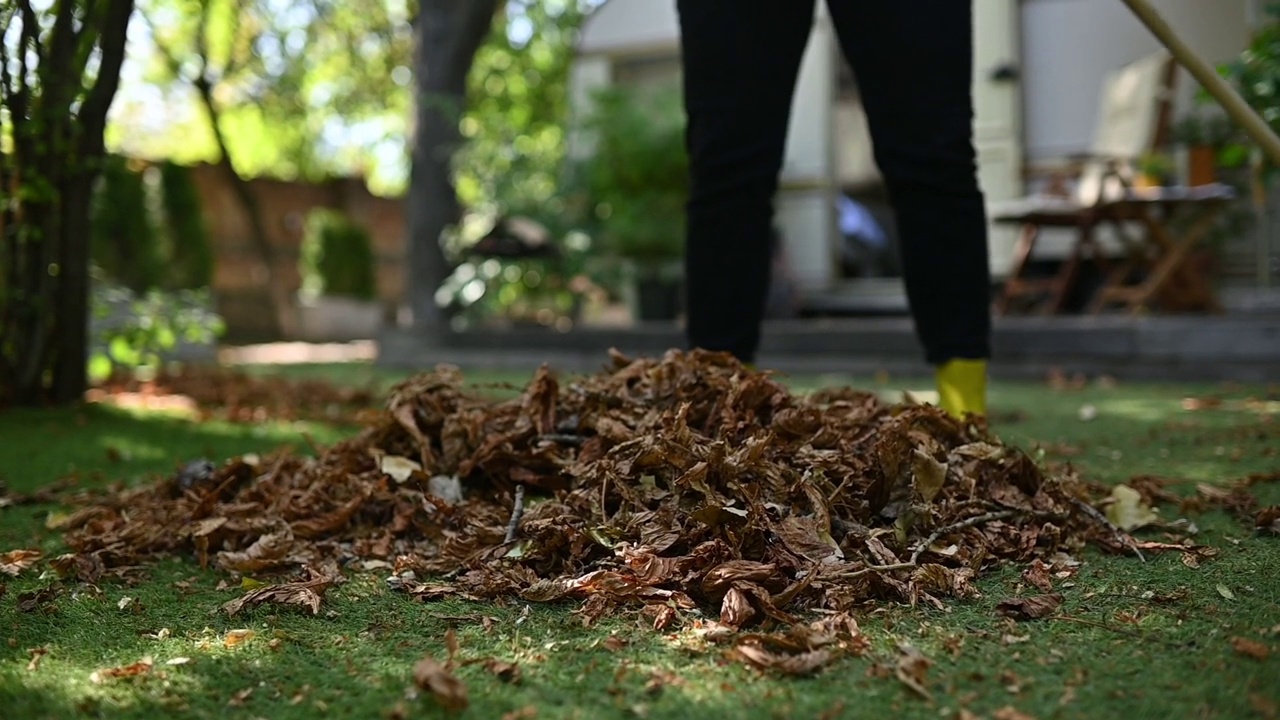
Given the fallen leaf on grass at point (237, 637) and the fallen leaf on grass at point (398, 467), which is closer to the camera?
the fallen leaf on grass at point (237, 637)

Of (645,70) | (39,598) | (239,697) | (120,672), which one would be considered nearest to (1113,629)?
(239,697)

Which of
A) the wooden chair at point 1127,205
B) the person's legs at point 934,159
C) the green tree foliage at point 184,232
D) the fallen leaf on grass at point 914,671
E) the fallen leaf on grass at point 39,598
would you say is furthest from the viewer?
the green tree foliage at point 184,232

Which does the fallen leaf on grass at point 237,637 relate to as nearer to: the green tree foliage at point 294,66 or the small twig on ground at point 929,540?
the small twig on ground at point 929,540

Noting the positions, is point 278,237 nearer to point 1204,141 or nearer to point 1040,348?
point 1204,141

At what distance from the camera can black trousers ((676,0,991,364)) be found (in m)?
2.20

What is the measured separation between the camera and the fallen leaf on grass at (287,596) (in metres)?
1.34

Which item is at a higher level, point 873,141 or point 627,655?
point 873,141

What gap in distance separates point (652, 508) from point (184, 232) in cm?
1282

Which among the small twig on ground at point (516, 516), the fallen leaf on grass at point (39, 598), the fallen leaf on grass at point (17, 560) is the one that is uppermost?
the small twig on ground at point (516, 516)

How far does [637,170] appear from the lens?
813cm

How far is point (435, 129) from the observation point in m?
8.40

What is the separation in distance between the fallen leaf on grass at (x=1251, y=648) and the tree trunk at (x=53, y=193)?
2.87 meters

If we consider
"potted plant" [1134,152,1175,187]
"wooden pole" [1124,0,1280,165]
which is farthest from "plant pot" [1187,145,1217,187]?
"wooden pole" [1124,0,1280,165]

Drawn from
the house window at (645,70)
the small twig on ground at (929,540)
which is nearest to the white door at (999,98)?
the house window at (645,70)
